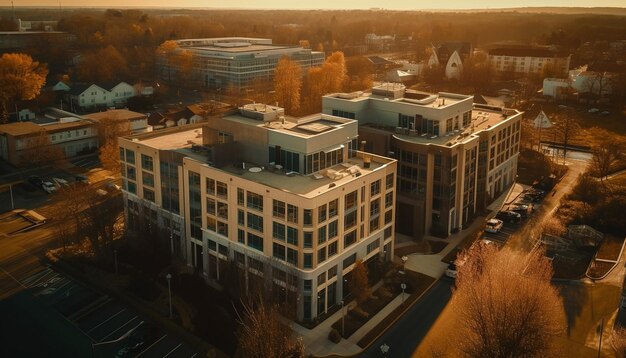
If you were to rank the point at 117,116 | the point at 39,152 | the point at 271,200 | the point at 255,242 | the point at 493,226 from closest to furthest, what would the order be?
the point at 271,200
the point at 255,242
the point at 493,226
the point at 39,152
the point at 117,116

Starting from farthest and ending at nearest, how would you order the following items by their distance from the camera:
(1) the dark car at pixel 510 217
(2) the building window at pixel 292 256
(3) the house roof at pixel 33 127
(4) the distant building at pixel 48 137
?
1. (3) the house roof at pixel 33 127
2. (4) the distant building at pixel 48 137
3. (1) the dark car at pixel 510 217
4. (2) the building window at pixel 292 256

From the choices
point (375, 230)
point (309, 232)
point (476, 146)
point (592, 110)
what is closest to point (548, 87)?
point (592, 110)

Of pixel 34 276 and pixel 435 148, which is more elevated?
pixel 435 148

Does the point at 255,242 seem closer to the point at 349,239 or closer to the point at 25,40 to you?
the point at 349,239

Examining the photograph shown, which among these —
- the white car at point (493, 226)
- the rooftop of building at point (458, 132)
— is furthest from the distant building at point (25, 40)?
the white car at point (493, 226)

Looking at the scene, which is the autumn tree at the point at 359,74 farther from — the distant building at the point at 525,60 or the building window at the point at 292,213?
the building window at the point at 292,213

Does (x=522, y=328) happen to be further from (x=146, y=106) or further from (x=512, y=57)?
(x=512, y=57)

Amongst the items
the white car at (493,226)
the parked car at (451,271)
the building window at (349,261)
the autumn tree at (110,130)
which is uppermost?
the autumn tree at (110,130)

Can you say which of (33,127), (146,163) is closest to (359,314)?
(146,163)
